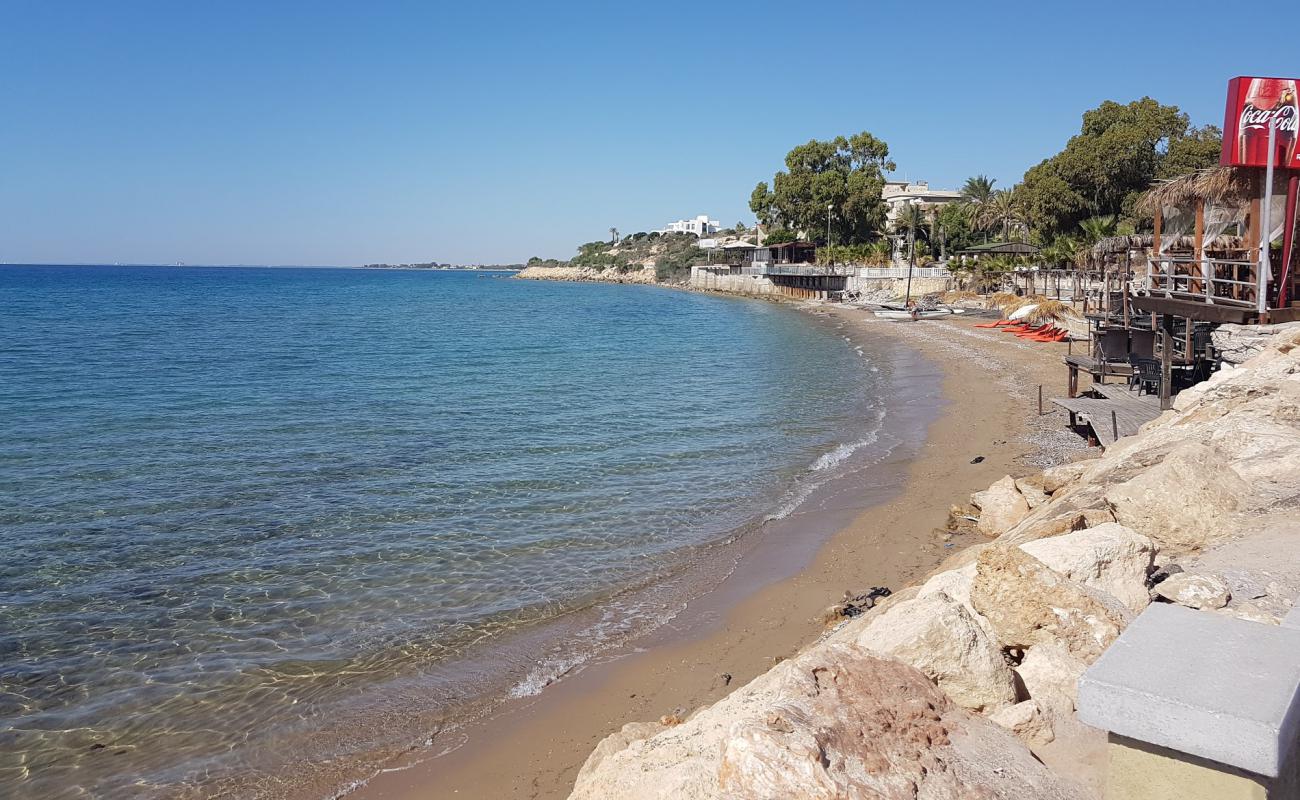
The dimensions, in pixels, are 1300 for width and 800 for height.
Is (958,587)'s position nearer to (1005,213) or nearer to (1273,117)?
(1273,117)

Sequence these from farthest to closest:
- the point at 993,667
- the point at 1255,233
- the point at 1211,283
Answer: the point at 1211,283 < the point at 1255,233 < the point at 993,667

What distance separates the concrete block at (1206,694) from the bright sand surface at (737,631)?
4945 millimetres

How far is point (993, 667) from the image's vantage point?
4824mm

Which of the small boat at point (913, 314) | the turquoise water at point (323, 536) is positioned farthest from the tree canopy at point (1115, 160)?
the turquoise water at point (323, 536)

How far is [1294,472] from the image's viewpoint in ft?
26.7

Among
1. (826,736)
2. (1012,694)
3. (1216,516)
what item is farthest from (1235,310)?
(826,736)

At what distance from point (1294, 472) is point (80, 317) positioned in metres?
66.5

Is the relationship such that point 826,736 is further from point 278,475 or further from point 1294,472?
point 278,475

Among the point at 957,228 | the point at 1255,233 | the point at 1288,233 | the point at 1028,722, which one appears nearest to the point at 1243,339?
the point at 1255,233

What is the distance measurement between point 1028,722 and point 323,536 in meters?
10.2

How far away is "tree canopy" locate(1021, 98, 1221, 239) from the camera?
51.4 meters

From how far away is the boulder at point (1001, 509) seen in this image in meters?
11.2

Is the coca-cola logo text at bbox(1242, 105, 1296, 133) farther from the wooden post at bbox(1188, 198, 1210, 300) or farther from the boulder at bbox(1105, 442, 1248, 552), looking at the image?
the boulder at bbox(1105, 442, 1248, 552)

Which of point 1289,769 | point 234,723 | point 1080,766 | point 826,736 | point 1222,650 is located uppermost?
point 1222,650
